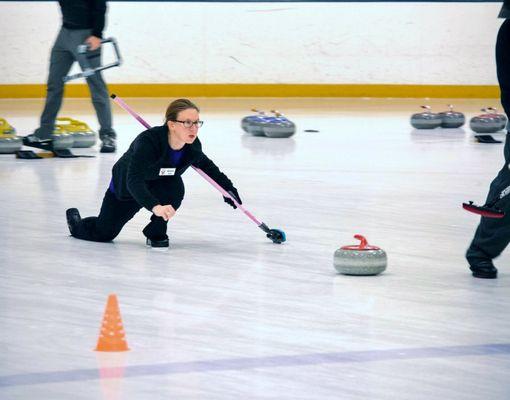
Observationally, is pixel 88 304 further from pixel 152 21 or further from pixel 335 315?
pixel 152 21

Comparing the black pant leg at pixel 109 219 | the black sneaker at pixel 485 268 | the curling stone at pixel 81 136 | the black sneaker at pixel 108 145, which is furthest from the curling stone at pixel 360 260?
the curling stone at pixel 81 136

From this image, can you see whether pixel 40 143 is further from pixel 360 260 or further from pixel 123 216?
pixel 360 260

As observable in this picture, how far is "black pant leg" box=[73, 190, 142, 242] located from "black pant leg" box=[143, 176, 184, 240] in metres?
0.13

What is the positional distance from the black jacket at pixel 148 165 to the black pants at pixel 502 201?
53.5 inches

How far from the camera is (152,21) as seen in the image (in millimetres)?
18141

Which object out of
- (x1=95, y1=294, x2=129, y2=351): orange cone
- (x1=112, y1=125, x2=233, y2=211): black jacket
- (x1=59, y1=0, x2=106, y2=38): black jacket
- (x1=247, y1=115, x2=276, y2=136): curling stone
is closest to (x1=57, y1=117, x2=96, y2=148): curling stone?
(x1=59, y1=0, x2=106, y2=38): black jacket

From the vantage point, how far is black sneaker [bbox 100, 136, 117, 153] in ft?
35.0

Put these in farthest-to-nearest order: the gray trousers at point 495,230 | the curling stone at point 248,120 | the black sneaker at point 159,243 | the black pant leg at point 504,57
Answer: the curling stone at point 248,120
the black sneaker at point 159,243
the gray trousers at point 495,230
the black pant leg at point 504,57

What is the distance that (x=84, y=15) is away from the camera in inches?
399

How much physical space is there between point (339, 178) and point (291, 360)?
5256 mm

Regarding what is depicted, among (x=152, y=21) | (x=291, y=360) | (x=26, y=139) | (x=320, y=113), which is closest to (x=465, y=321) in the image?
(x=291, y=360)

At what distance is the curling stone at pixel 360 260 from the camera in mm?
5418

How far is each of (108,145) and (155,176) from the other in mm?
A: 4809

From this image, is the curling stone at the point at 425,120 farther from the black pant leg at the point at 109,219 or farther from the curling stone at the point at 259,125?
the black pant leg at the point at 109,219
